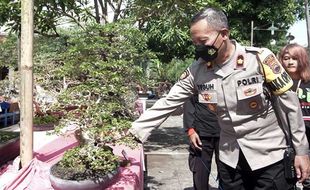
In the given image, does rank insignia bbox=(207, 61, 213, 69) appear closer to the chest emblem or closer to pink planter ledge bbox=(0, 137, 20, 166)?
the chest emblem

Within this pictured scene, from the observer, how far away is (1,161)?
5.21m

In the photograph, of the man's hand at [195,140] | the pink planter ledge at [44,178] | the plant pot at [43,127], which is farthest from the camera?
the plant pot at [43,127]

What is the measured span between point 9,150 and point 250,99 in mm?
3965

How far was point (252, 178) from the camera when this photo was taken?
2461mm

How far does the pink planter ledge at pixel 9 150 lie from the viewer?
5.21 metres

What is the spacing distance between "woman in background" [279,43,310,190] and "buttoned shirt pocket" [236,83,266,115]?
140 centimetres

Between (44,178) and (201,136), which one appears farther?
(201,136)

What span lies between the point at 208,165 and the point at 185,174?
6.13ft

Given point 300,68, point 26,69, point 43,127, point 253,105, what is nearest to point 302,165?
point 253,105

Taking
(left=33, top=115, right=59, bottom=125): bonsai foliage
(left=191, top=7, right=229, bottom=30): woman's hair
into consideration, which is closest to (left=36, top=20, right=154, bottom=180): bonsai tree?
(left=191, top=7, right=229, bottom=30): woman's hair

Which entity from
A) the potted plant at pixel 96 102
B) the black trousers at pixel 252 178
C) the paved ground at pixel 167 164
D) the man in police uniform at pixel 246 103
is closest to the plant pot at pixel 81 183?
the potted plant at pixel 96 102

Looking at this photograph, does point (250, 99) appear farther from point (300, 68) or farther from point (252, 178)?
point (300, 68)

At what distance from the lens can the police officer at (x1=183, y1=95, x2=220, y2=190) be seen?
14.1 feet

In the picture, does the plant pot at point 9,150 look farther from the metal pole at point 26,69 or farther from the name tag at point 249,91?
the name tag at point 249,91
